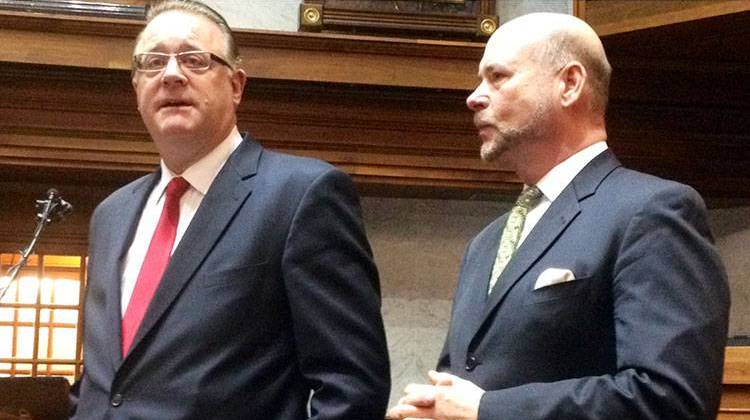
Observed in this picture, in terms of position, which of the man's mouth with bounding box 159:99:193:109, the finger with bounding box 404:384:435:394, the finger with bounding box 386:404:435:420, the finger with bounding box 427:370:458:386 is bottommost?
the finger with bounding box 386:404:435:420

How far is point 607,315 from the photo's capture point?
7.19 ft

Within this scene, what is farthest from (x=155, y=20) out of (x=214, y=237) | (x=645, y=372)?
(x=645, y=372)

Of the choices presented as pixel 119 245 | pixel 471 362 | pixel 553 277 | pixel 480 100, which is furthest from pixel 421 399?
pixel 119 245

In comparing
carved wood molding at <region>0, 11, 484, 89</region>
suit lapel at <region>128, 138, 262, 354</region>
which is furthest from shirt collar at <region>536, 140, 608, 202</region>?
carved wood molding at <region>0, 11, 484, 89</region>

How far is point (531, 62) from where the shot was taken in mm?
2506

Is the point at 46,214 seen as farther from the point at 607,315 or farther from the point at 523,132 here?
the point at 607,315

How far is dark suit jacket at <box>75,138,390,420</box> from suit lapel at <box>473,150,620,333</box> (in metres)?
0.25

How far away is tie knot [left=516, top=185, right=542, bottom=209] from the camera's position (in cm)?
250

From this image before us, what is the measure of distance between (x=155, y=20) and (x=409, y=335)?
9.61ft

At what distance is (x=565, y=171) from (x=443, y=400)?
23.2 inches

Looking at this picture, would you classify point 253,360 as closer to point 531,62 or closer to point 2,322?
point 531,62

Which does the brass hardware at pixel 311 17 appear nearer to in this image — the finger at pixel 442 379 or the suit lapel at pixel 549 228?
the suit lapel at pixel 549 228

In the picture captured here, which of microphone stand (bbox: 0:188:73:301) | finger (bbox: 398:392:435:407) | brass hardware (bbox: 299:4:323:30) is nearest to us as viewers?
finger (bbox: 398:392:435:407)

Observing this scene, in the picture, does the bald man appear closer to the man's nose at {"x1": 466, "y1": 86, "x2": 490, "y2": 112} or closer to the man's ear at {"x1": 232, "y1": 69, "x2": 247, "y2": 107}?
the man's nose at {"x1": 466, "y1": 86, "x2": 490, "y2": 112}
